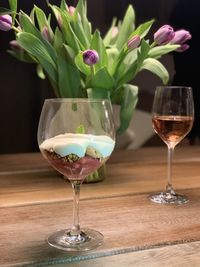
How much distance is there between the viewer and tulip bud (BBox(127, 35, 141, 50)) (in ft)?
3.32

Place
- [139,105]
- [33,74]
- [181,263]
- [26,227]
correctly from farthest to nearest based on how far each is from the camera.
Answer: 1. [139,105]
2. [33,74]
3. [26,227]
4. [181,263]

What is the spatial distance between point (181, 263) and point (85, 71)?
54 centimetres

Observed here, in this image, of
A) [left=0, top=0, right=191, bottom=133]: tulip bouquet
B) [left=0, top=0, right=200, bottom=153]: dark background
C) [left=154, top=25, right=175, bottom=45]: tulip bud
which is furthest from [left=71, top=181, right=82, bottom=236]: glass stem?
[left=0, top=0, right=200, bottom=153]: dark background

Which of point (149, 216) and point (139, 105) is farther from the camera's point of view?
point (139, 105)

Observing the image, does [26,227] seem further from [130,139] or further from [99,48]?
[130,139]

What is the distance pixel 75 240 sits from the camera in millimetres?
709

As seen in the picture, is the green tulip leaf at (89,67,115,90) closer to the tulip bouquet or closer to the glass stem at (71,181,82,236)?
the tulip bouquet

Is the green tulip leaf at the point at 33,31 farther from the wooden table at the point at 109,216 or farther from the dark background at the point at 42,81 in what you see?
the dark background at the point at 42,81

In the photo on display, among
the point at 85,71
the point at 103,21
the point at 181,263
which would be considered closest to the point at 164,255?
the point at 181,263

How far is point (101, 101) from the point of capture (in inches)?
27.3

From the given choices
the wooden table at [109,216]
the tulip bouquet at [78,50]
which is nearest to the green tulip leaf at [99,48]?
the tulip bouquet at [78,50]

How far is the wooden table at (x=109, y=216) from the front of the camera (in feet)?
2.14

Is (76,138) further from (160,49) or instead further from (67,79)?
(160,49)

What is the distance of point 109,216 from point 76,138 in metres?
0.21
